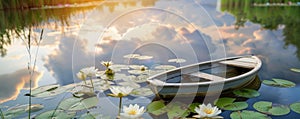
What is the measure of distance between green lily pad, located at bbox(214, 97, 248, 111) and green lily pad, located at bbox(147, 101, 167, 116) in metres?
0.47

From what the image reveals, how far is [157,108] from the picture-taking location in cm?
199

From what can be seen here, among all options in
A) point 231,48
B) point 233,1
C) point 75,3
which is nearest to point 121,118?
point 231,48

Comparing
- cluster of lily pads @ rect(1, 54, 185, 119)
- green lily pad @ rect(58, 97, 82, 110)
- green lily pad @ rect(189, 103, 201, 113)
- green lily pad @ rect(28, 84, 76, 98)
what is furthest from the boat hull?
green lily pad @ rect(28, 84, 76, 98)

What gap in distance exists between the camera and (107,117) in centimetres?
174

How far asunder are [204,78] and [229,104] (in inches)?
21.2

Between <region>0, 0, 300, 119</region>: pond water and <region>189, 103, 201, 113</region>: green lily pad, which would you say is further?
<region>0, 0, 300, 119</region>: pond water

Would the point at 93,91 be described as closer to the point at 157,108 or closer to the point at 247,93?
the point at 157,108

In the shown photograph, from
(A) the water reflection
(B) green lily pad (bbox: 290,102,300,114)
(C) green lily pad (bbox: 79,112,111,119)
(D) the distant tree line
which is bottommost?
(B) green lily pad (bbox: 290,102,300,114)

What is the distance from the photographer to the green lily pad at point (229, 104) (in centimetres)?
194

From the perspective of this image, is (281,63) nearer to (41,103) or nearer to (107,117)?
(107,117)

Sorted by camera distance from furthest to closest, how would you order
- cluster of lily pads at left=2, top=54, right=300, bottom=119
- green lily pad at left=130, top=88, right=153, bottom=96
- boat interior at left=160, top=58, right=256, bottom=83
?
boat interior at left=160, top=58, right=256, bottom=83, green lily pad at left=130, top=88, right=153, bottom=96, cluster of lily pads at left=2, top=54, right=300, bottom=119

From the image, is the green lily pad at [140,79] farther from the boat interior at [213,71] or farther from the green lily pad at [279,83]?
the green lily pad at [279,83]

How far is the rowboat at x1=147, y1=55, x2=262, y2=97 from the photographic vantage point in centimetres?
206

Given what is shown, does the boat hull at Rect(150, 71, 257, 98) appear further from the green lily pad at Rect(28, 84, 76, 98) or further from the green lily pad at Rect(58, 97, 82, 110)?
the green lily pad at Rect(28, 84, 76, 98)
